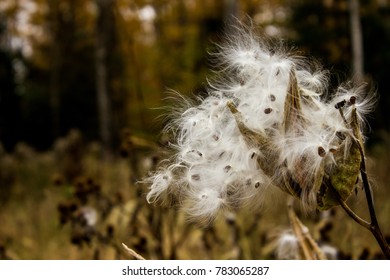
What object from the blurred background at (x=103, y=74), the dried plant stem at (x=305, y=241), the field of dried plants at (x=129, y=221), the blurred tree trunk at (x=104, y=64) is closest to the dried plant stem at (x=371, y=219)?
the field of dried plants at (x=129, y=221)

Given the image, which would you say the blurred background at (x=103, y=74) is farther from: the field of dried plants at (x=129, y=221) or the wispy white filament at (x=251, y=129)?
the wispy white filament at (x=251, y=129)

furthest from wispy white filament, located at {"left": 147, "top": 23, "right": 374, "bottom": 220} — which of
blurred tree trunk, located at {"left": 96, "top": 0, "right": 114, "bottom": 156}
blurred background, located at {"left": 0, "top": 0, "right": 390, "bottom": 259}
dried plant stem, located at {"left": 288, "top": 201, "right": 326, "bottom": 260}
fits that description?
blurred tree trunk, located at {"left": 96, "top": 0, "right": 114, "bottom": 156}

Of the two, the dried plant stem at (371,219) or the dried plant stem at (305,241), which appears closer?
the dried plant stem at (371,219)

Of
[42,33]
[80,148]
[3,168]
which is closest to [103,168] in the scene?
[80,148]

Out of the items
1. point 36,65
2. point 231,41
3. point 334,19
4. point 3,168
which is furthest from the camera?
→ point 36,65
